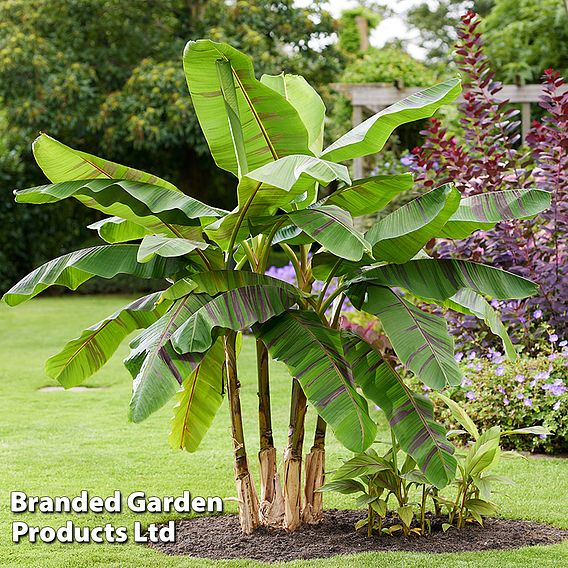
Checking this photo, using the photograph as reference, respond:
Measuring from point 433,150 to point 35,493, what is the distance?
4.04 m

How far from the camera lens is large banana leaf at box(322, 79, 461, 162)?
3608mm

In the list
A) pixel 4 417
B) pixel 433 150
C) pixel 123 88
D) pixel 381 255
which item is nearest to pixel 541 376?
pixel 433 150

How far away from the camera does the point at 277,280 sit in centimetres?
392

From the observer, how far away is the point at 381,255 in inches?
151

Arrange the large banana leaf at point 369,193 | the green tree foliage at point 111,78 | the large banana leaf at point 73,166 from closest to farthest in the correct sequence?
1. the large banana leaf at point 369,193
2. the large banana leaf at point 73,166
3. the green tree foliage at point 111,78

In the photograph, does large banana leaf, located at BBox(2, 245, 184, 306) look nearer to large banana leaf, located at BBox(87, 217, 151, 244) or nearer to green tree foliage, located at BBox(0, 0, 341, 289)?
large banana leaf, located at BBox(87, 217, 151, 244)

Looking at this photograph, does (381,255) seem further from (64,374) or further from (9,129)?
(9,129)

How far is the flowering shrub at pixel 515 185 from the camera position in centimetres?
671

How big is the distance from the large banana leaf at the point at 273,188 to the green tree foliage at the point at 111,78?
1214 cm

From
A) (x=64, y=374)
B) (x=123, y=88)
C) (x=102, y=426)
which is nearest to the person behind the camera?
(x=64, y=374)

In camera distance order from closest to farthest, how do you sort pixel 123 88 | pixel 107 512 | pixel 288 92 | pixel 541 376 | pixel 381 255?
pixel 381 255 < pixel 288 92 < pixel 107 512 < pixel 541 376 < pixel 123 88

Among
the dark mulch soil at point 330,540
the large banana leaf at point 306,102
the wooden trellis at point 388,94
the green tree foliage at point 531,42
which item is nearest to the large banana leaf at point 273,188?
the large banana leaf at point 306,102

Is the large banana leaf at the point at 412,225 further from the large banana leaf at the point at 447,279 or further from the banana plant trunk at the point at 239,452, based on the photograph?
the banana plant trunk at the point at 239,452

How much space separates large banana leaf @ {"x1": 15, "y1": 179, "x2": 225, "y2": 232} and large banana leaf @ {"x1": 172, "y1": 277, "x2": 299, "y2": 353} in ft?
1.20
